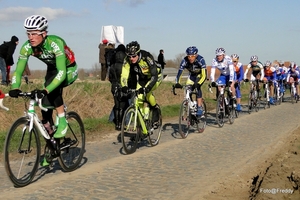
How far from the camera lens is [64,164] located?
7.93 metres

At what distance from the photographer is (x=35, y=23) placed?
711cm

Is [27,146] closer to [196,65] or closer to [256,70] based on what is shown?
[196,65]

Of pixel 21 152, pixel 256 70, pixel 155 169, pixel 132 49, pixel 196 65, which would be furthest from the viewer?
pixel 256 70

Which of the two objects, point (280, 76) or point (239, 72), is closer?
point (239, 72)

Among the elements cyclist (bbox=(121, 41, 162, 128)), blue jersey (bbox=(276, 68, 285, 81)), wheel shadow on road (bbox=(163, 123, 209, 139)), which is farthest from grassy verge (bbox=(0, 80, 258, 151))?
blue jersey (bbox=(276, 68, 285, 81))

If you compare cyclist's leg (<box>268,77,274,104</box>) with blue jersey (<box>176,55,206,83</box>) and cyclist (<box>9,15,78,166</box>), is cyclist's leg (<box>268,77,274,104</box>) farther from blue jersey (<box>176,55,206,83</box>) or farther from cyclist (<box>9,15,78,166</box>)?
cyclist (<box>9,15,78,166</box>)

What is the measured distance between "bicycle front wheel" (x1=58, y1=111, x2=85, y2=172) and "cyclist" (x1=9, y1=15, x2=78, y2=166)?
0.33 metres

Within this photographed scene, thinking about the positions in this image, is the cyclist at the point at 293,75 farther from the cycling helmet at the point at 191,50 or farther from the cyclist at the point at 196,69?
the cycling helmet at the point at 191,50

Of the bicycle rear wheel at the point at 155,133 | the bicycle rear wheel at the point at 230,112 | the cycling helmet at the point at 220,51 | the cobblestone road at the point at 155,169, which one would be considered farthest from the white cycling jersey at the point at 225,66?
the bicycle rear wheel at the point at 155,133

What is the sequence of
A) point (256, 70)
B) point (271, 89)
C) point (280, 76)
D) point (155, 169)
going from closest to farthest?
1. point (155, 169)
2. point (256, 70)
3. point (271, 89)
4. point (280, 76)

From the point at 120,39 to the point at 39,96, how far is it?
15726 millimetres

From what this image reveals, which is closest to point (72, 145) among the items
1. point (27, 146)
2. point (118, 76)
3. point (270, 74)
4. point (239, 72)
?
point (27, 146)

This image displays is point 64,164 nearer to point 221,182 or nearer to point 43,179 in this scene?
point 43,179

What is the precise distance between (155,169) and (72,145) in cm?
150
